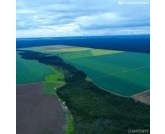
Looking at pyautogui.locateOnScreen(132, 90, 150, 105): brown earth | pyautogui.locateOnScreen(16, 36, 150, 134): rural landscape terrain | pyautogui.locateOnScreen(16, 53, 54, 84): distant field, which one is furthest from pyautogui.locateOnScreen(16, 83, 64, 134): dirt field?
pyautogui.locateOnScreen(132, 90, 150, 105): brown earth

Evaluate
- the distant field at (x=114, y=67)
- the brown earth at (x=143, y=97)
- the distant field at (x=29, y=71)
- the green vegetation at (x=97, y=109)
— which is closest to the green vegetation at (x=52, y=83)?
the green vegetation at (x=97, y=109)

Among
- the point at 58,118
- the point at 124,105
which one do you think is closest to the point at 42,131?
the point at 58,118

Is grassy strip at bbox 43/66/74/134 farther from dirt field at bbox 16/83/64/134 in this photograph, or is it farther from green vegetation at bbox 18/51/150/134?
dirt field at bbox 16/83/64/134

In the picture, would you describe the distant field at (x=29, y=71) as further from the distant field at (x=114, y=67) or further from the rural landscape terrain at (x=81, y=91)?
the distant field at (x=114, y=67)

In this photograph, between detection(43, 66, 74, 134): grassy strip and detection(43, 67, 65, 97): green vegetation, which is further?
detection(43, 67, 65, 97): green vegetation
